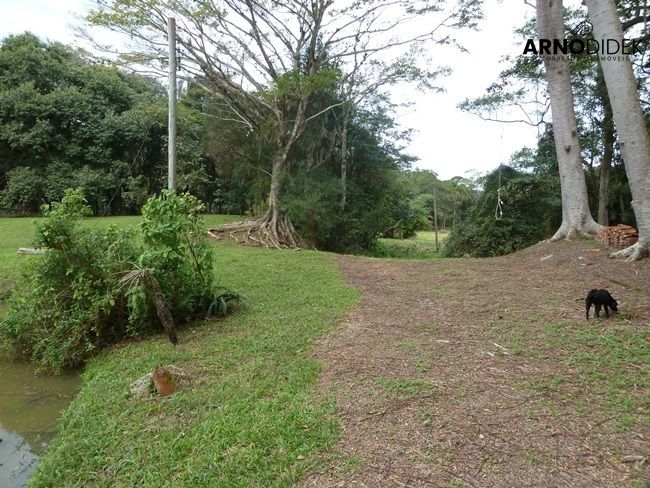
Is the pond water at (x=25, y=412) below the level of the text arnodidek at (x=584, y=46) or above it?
below

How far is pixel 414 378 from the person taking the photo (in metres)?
2.72

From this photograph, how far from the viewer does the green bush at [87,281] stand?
4.16 metres

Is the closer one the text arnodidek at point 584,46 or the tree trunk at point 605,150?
the text arnodidek at point 584,46

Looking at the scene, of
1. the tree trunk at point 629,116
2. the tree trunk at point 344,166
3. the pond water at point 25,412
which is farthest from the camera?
the tree trunk at point 344,166

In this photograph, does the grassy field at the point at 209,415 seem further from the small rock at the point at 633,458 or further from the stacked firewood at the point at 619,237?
the stacked firewood at the point at 619,237

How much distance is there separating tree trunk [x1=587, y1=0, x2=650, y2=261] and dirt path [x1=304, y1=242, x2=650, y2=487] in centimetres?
89

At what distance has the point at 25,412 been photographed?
3.34 metres

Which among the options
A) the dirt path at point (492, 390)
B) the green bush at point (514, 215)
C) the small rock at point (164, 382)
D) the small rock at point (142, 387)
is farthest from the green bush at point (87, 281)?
the green bush at point (514, 215)

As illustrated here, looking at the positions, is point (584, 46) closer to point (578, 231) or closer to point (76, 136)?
point (578, 231)

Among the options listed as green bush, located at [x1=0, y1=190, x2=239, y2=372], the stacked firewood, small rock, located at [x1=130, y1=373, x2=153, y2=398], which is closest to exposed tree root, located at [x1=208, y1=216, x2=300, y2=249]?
green bush, located at [x1=0, y1=190, x2=239, y2=372]

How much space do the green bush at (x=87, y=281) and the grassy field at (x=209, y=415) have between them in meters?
0.33

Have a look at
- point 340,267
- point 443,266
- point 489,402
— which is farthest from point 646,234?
point 340,267

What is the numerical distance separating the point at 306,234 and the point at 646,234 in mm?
9614

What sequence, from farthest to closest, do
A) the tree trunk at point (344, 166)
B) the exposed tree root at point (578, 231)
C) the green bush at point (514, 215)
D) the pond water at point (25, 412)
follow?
the tree trunk at point (344, 166) < the green bush at point (514, 215) < the exposed tree root at point (578, 231) < the pond water at point (25, 412)
